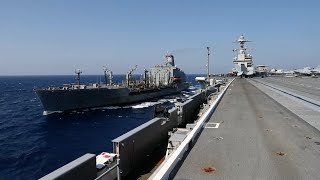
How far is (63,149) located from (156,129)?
1791cm

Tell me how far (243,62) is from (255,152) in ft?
330

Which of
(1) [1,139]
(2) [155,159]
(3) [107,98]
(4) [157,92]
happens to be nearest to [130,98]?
(3) [107,98]

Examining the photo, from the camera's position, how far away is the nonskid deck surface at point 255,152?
22.2 feet

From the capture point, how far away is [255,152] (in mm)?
8539

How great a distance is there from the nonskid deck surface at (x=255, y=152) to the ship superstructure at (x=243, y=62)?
288ft

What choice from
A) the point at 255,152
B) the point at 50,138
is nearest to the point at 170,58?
the point at 50,138

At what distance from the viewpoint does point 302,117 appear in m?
15.5

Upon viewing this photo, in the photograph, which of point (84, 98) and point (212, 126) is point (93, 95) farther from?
point (212, 126)

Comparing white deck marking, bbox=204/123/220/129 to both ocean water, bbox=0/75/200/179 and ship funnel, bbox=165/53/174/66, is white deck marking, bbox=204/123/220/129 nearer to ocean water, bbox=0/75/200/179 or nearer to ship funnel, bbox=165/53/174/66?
ocean water, bbox=0/75/200/179

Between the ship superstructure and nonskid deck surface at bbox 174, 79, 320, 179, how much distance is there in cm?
8768

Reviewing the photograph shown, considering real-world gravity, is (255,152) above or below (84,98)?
above

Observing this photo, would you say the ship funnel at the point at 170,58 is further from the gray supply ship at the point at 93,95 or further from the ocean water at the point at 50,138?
the ocean water at the point at 50,138

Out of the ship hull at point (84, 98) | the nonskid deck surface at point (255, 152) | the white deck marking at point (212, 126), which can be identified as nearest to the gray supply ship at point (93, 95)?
the ship hull at point (84, 98)

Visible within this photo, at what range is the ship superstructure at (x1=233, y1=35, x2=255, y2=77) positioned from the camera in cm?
9845
